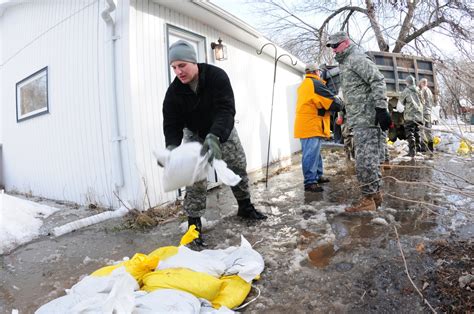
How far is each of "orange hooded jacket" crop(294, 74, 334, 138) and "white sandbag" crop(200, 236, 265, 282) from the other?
8.65 feet

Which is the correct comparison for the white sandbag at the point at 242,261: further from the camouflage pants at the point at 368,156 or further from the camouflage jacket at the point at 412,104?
the camouflage jacket at the point at 412,104

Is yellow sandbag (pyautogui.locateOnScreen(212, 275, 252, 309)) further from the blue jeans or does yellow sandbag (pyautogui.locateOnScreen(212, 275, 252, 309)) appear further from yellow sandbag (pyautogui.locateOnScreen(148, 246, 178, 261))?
the blue jeans

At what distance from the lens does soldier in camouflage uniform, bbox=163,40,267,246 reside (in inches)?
102

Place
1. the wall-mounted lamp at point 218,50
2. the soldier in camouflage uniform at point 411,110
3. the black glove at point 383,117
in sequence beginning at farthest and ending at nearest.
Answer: the soldier in camouflage uniform at point 411,110 → the wall-mounted lamp at point 218,50 → the black glove at point 383,117

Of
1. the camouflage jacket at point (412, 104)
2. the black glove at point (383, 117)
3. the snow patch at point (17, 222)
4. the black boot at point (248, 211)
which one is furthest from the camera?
the camouflage jacket at point (412, 104)

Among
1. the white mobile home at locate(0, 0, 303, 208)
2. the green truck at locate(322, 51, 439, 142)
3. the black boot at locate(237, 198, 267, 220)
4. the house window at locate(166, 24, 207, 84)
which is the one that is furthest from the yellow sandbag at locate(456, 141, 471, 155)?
the house window at locate(166, 24, 207, 84)

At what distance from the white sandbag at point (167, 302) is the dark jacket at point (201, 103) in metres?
1.40

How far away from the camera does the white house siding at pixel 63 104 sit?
4.54 m

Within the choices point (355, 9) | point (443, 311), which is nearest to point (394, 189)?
point (443, 311)

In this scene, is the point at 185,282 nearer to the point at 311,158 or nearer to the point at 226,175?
the point at 226,175

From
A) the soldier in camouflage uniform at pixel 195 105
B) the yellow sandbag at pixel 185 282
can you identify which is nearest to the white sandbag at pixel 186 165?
the soldier in camouflage uniform at pixel 195 105

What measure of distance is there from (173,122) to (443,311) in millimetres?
2347

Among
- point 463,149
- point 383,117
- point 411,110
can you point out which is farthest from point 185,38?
point 411,110

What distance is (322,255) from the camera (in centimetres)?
243
